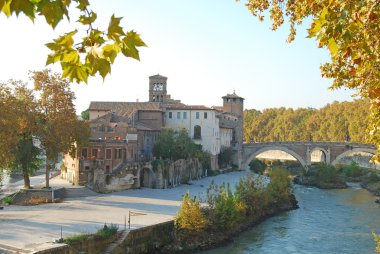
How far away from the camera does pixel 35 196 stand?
30.3m

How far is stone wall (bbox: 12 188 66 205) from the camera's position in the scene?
96.5ft

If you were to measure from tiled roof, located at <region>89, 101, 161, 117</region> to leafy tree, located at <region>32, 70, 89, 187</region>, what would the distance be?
51.2ft

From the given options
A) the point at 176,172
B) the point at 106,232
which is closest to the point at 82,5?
the point at 106,232

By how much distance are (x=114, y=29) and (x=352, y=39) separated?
263 cm

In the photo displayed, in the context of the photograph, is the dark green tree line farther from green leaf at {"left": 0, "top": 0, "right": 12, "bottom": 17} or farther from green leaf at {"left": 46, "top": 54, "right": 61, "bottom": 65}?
green leaf at {"left": 0, "top": 0, "right": 12, "bottom": 17}

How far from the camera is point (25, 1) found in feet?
9.20

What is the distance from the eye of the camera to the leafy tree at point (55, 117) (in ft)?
101

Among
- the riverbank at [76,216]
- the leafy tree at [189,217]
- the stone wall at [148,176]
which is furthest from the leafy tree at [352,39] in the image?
the stone wall at [148,176]

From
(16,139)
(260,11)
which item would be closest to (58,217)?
(16,139)

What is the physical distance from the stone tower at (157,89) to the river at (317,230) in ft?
68.6

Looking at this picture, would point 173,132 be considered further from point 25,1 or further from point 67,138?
point 25,1

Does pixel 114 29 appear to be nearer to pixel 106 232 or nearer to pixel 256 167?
pixel 106 232

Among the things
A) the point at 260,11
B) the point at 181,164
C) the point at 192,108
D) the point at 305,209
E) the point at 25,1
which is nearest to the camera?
the point at 25,1

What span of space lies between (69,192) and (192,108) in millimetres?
22732
